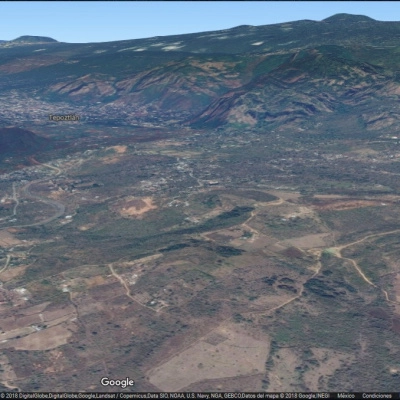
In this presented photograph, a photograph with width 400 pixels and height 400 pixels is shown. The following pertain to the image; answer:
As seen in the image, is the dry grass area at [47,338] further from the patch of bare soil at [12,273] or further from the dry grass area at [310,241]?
the dry grass area at [310,241]

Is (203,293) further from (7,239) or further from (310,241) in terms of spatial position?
(7,239)

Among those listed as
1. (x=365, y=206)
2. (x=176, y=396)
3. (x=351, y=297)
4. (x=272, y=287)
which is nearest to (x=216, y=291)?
(x=272, y=287)

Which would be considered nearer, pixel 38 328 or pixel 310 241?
pixel 38 328

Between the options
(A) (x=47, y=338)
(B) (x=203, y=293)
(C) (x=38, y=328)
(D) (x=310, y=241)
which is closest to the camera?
(A) (x=47, y=338)

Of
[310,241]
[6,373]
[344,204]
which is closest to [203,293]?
[310,241]

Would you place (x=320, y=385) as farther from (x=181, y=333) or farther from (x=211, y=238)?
(x=211, y=238)

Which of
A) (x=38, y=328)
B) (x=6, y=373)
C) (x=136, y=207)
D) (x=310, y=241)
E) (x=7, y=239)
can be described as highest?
(x=136, y=207)

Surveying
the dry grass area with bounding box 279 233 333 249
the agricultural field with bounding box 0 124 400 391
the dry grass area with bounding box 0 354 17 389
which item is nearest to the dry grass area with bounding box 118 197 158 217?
the agricultural field with bounding box 0 124 400 391
